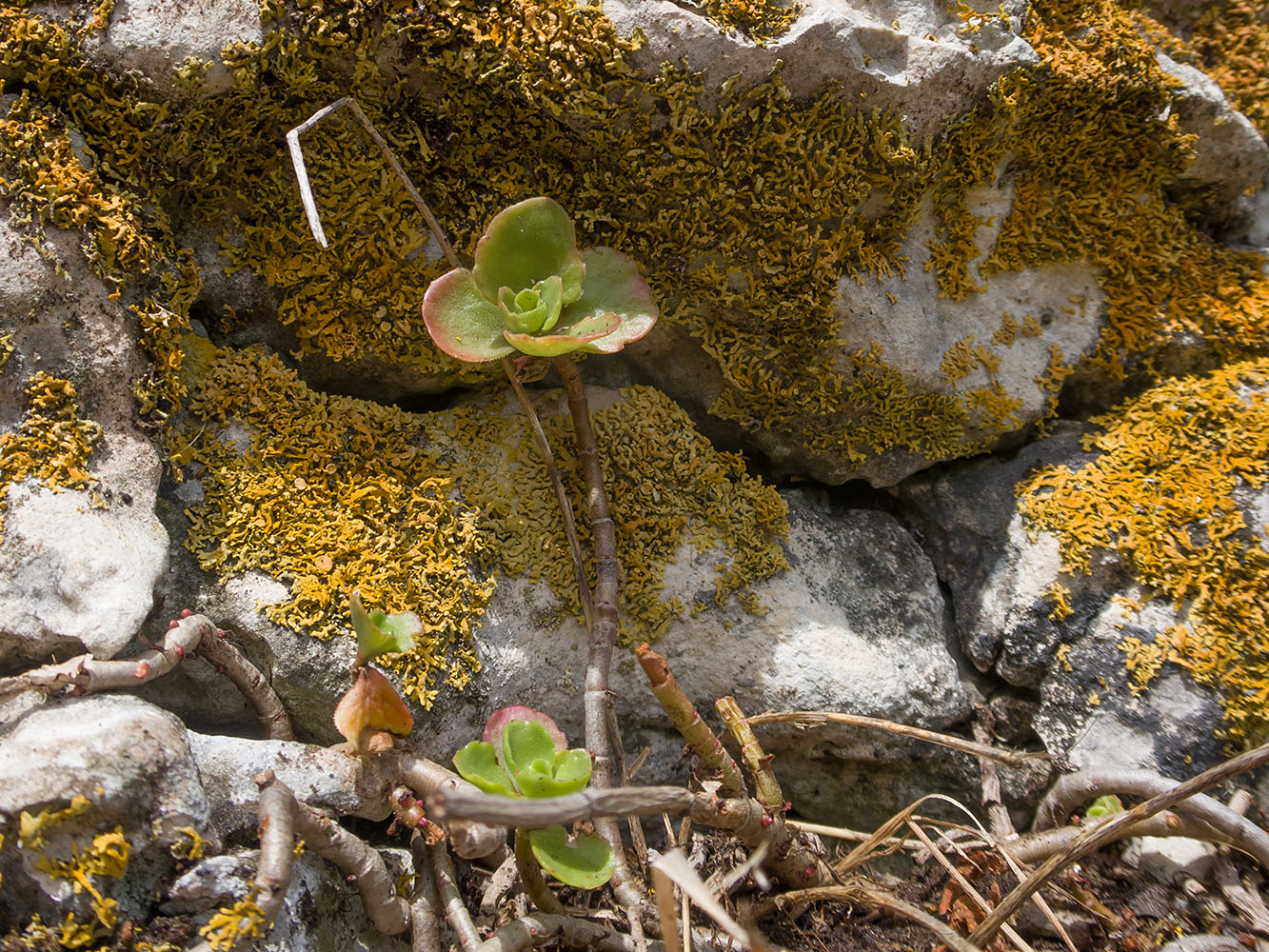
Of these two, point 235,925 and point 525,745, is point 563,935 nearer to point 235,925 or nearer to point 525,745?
point 525,745

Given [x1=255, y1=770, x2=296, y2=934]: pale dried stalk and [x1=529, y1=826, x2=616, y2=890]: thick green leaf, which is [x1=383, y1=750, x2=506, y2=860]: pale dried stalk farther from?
[x1=255, y1=770, x2=296, y2=934]: pale dried stalk

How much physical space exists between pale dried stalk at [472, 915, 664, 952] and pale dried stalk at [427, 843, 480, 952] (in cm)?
3

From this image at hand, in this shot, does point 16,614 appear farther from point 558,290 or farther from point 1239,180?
point 1239,180

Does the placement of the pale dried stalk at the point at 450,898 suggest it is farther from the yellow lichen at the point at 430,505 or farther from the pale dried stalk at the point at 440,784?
the yellow lichen at the point at 430,505

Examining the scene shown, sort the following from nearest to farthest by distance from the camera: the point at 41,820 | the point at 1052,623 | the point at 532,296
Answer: the point at 41,820
the point at 532,296
the point at 1052,623

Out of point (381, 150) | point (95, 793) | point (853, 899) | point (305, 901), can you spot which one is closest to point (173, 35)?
point (381, 150)

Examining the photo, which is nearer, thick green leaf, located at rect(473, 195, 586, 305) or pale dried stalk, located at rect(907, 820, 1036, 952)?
pale dried stalk, located at rect(907, 820, 1036, 952)

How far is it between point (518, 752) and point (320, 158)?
118cm

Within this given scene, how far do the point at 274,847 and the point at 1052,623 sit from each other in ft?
5.30

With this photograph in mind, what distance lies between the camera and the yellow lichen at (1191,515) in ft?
5.66

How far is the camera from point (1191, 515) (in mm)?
1837

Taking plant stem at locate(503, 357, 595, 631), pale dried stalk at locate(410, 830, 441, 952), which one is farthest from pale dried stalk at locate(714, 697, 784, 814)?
pale dried stalk at locate(410, 830, 441, 952)

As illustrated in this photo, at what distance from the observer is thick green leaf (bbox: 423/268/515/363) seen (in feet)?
5.10

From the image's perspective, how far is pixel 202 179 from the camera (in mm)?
1608
